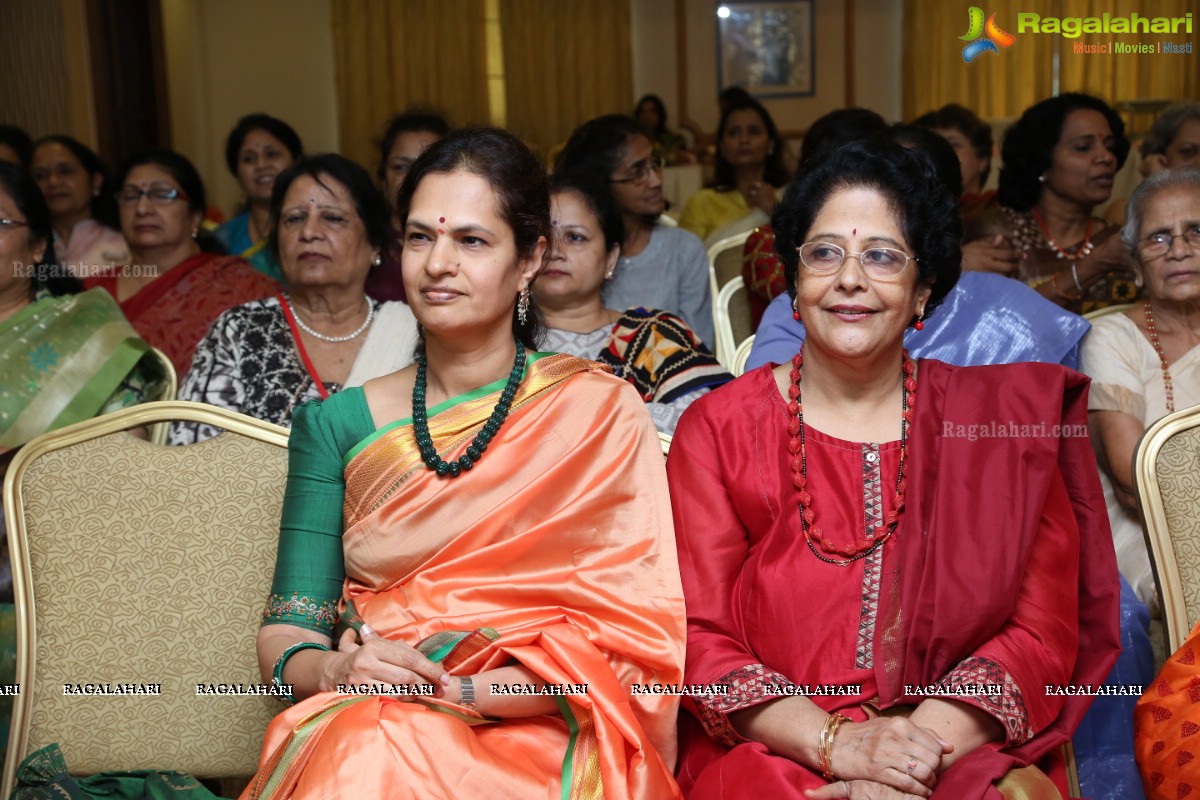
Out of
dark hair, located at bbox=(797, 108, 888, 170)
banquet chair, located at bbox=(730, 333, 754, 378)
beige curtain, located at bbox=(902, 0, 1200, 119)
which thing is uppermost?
beige curtain, located at bbox=(902, 0, 1200, 119)

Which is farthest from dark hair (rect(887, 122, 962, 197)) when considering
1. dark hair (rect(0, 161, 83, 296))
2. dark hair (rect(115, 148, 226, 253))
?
dark hair (rect(115, 148, 226, 253))

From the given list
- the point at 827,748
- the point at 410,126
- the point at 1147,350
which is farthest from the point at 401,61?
the point at 827,748

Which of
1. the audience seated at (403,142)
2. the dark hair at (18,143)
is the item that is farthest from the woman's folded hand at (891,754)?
the dark hair at (18,143)

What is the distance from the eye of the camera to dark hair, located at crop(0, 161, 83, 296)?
9.68ft

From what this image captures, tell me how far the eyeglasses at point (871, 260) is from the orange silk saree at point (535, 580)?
374mm

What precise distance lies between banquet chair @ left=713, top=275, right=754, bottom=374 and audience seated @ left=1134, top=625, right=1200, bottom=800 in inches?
69.6

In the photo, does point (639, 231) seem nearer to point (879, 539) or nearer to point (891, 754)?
point (879, 539)

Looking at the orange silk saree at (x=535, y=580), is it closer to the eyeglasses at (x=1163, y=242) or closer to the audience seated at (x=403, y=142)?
the eyeglasses at (x=1163, y=242)

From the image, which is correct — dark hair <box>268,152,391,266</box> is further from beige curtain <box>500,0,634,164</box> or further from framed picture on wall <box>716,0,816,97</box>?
framed picture on wall <box>716,0,816,97</box>

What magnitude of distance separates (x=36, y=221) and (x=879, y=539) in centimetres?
234

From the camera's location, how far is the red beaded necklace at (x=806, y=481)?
70.1 inches

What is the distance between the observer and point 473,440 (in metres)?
1.82

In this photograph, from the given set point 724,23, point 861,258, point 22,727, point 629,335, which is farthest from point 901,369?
point 724,23

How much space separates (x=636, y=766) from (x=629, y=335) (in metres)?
1.40
